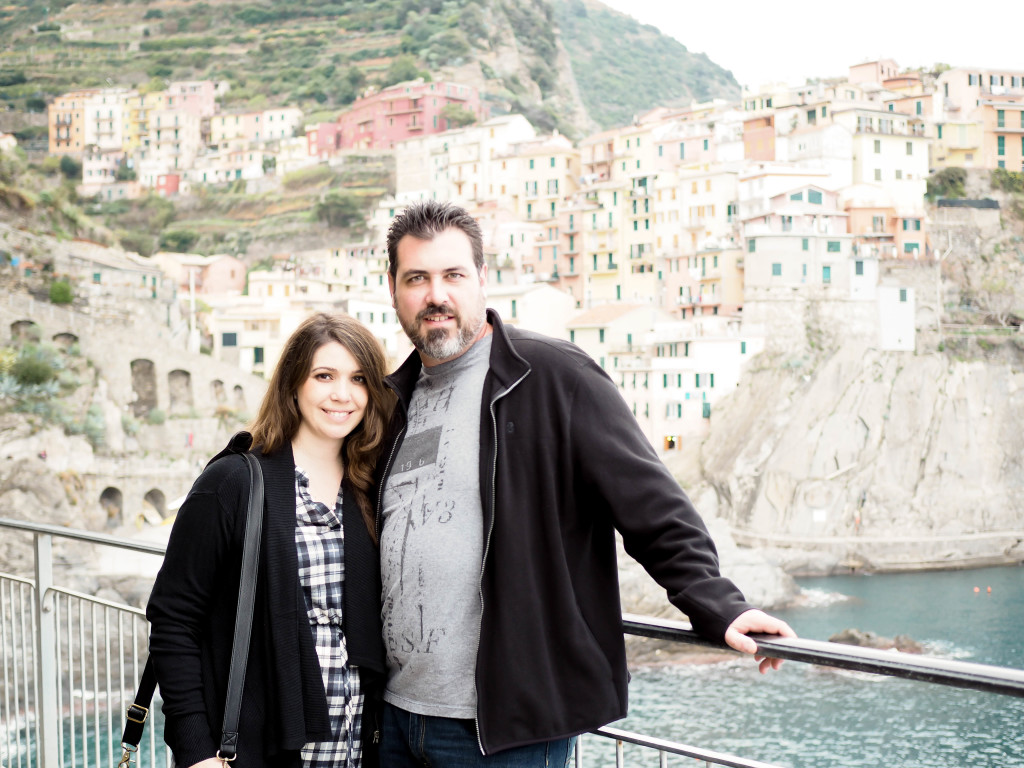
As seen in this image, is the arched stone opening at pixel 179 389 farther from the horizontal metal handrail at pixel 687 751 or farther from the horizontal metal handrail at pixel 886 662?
the horizontal metal handrail at pixel 886 662

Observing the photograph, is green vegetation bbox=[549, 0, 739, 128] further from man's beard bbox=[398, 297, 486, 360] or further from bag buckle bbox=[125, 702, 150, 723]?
bag buckle bbox=[125, 702, 150, 723]

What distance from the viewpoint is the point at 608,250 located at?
1377 inches

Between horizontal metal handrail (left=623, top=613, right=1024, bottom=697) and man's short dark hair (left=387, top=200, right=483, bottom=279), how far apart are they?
1.94 feet

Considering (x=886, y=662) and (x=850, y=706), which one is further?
(x=850, y=706)

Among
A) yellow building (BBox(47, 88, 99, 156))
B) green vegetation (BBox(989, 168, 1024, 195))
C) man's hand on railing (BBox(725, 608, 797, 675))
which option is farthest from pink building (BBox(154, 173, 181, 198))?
man's hand on railing (BBox(725, 608, 797, 675))

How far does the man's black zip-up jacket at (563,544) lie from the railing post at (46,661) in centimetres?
140

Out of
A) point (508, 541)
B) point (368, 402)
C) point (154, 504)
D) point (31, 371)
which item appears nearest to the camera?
point (508, 541)

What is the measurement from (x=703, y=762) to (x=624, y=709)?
0.40ft

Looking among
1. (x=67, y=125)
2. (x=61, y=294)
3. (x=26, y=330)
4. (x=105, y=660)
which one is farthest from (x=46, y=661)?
(x=67, y=125)

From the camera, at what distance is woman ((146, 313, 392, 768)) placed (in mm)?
1473

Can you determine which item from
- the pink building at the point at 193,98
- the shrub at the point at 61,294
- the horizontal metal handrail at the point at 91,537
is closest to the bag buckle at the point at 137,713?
the horizontal metal handrail at the point at 91,537

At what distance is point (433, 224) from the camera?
59.8 inches

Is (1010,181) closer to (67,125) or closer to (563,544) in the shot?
(563,544)

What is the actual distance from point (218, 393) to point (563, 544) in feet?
96.8
